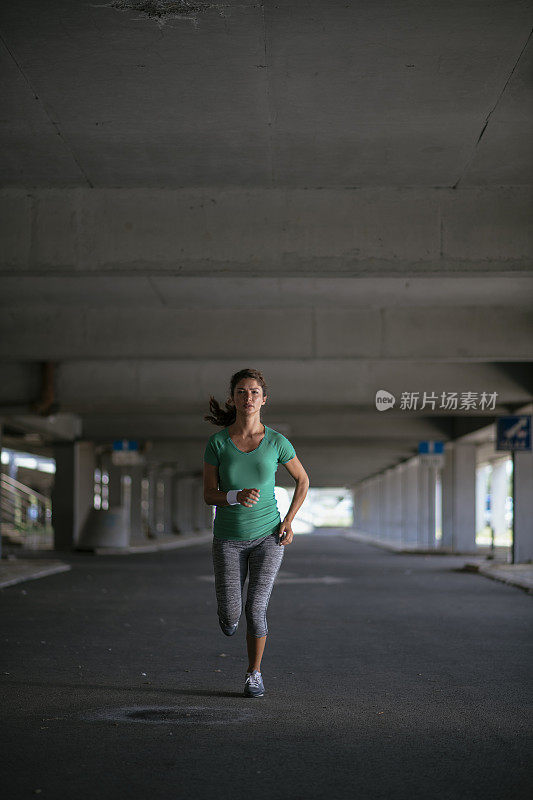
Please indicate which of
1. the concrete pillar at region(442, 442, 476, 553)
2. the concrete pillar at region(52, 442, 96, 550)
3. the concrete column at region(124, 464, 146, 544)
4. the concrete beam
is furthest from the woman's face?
the concrete column at region(124, 464, 146, 544)

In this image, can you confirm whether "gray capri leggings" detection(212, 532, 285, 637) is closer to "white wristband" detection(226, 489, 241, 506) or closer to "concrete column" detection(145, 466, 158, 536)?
"white wristband" detection(226, 489, 241, 506)

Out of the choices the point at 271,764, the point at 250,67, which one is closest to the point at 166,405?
the point at 250,67

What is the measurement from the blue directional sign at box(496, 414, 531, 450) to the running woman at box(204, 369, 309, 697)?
61.2ft

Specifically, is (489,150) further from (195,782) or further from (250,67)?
(195,782)

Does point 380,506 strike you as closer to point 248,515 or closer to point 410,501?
point 410,501

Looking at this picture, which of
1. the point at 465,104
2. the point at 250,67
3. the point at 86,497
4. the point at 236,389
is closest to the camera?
the point at 236,389

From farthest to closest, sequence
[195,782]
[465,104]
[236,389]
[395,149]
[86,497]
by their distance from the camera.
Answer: [86,497] < [395,149] < [465,104] < [236,389] < [195,782]

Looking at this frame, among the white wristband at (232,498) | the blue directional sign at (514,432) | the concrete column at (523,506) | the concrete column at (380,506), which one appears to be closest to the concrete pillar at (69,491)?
the concrete column at (523,506)

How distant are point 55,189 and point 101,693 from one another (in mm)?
6337

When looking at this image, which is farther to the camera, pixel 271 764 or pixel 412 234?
pixel 412 234

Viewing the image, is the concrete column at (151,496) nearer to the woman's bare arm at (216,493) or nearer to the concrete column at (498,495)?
the concrete column at (498,495)

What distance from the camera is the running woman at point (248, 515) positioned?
7070 millimetres

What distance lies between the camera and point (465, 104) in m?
9.03

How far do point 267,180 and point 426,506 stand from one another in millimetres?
37883
